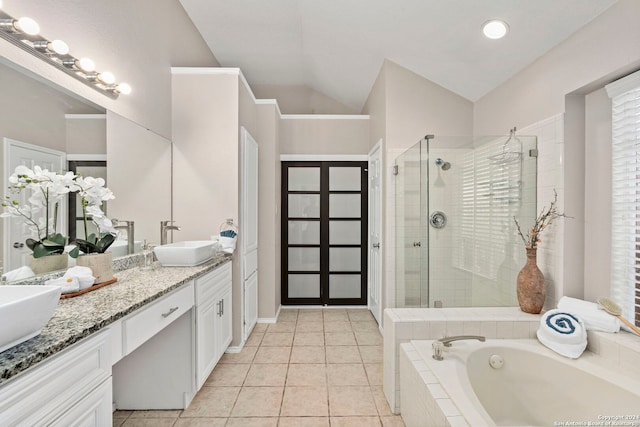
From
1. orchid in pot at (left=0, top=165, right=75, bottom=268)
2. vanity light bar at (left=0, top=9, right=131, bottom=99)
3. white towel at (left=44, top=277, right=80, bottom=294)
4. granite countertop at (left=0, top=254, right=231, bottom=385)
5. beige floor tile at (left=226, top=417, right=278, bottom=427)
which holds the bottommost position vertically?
beige floor tile at (left=226, top=417, right=278, bottom=427)

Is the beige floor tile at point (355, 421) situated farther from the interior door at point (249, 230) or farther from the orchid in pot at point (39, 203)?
the orchid in pot at point (39, 203)

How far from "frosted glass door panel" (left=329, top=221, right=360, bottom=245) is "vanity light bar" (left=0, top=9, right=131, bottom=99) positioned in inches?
104

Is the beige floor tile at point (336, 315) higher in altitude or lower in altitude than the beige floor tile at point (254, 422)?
higher

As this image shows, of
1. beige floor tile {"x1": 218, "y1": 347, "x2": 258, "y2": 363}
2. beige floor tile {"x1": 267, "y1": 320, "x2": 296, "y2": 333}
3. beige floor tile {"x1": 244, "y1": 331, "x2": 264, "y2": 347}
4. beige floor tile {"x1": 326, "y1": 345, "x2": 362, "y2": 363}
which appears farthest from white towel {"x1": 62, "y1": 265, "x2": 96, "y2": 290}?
beige floor tile {"x1": 267, "y1": 320, "x2": 296, "y2": 333}

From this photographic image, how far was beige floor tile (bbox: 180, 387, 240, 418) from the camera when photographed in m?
1.87

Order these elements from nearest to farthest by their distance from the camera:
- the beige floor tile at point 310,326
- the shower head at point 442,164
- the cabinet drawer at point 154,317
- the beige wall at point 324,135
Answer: the cabinet drawer at point 154,317, the shower head at point 442,164, the beige floor tile at point 310,326, the beige wall at point 324,135

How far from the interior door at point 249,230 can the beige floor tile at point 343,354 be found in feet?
2.79

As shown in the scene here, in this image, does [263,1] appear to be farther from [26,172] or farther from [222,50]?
[26,172]

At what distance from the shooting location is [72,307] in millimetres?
1171

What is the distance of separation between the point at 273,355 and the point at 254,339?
1.35 feet

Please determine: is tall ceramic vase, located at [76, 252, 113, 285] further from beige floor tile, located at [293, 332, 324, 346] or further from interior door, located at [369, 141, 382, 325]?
interior door, located at [369, 141, 382, 325]

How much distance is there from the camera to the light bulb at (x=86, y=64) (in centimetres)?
165

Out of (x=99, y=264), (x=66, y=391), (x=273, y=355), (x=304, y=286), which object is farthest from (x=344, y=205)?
(x=66, y=391)

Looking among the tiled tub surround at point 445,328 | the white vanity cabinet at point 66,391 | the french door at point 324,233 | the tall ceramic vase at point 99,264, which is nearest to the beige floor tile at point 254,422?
the tiled tub surround at point 445,328
